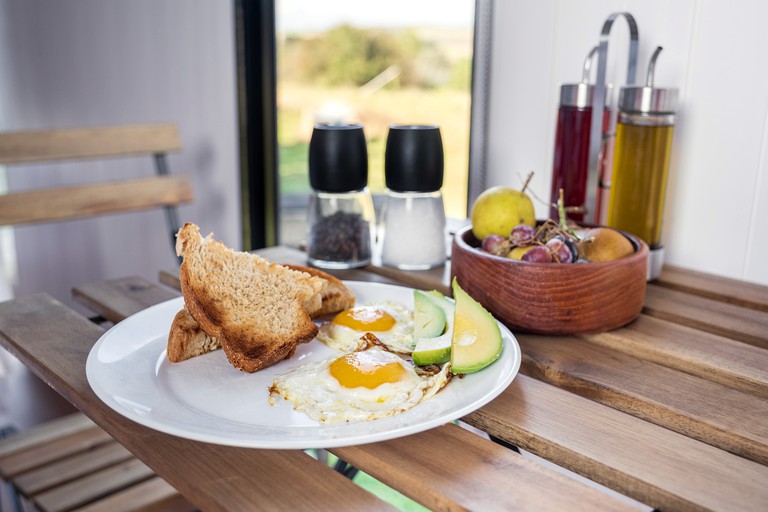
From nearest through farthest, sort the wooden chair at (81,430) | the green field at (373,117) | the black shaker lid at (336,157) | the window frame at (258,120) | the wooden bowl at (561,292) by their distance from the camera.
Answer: the wooden bowl at (561,292)
the black shaker lid at (336,157)
the wooden chair at (81,430)
the window frame at (258,120)
the green field at (373,117)

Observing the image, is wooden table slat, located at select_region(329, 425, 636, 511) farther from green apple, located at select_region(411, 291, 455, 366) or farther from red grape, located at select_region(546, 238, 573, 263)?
red grape, located at select_region(546, 238, 573, 263)

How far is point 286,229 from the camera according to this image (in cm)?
243

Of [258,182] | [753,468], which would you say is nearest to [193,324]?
[753,468]

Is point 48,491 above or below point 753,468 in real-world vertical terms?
below

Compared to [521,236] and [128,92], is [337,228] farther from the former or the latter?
[128,92]

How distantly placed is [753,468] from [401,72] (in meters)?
3.05

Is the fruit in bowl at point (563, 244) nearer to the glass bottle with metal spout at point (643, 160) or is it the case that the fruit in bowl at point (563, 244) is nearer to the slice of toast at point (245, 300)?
the glass bottle with metal spout at point (643, 160)

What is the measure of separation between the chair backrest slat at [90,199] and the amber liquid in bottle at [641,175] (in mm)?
1283

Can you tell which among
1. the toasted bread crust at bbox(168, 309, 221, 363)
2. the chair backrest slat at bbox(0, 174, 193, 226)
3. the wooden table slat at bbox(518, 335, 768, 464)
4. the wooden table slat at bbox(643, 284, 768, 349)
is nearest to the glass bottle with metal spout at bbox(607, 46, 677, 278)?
the wooden table slat at bbox(643, 284, 768, 349)

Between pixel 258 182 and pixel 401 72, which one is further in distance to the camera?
pixel 401 72

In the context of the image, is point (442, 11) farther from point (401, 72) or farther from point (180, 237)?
point (180, 237)

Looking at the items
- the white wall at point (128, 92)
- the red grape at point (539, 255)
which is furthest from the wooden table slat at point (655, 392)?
the white wall at point (128, 92)

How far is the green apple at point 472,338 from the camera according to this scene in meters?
0.76

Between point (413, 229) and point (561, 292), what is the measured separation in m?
0.39
